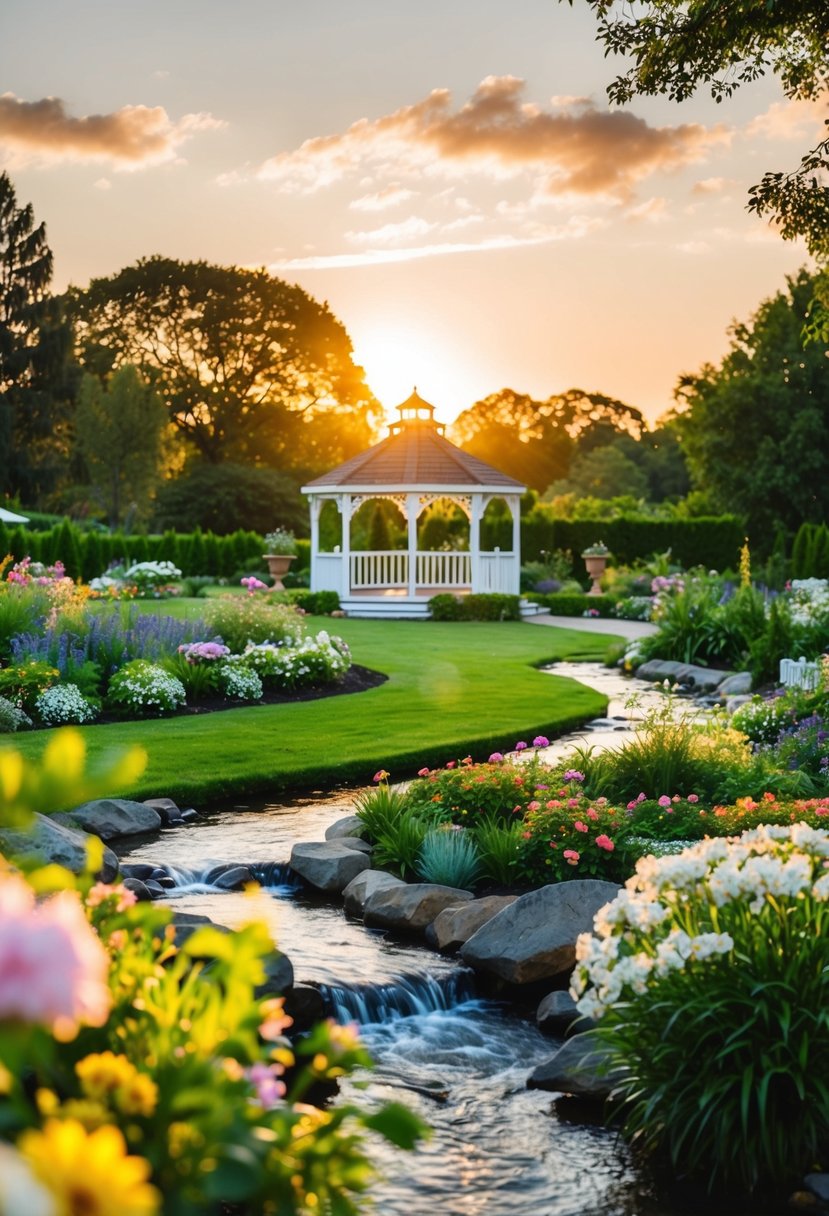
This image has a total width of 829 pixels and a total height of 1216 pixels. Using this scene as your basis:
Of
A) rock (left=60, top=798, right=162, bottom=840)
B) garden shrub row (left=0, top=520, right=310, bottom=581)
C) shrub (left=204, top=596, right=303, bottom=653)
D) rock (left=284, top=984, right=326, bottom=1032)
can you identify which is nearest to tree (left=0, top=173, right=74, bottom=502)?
garden shrub row (left=0, top=520, right=310, bottom=581)

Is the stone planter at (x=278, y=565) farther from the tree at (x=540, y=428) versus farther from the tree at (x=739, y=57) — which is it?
the tree at (x=540, y=428)

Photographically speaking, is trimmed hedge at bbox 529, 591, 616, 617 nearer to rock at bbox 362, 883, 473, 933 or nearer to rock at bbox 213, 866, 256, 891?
rock at bbox 213, 866, 256, 891

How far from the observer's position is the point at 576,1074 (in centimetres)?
493

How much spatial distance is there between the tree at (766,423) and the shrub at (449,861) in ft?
100

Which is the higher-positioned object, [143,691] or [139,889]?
[143,691]

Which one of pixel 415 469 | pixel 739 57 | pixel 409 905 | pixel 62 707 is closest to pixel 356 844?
pixel 409 905

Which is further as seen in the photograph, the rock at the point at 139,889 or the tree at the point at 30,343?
the tree at the point at 30,343

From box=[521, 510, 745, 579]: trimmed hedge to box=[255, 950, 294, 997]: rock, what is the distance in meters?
27.8

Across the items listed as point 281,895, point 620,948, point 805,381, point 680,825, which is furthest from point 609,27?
point 805,381

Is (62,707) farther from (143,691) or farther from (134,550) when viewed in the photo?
(134,550)

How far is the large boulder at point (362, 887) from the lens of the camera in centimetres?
728

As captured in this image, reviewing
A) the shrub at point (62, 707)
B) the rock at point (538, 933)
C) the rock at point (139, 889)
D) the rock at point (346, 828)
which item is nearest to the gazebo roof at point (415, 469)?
the shrub at point (62, 707)

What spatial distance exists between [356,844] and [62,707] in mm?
4906

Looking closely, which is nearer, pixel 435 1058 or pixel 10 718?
pixel 435 1058
